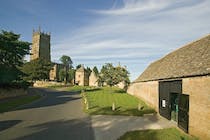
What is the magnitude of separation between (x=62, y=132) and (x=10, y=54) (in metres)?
23.7

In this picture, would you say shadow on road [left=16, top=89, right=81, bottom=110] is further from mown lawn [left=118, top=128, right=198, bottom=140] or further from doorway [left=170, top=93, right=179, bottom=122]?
mown lawn [left=118, top=128, right=198, bottom=140]

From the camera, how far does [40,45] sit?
106812mm

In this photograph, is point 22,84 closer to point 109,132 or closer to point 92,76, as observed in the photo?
point 109,132

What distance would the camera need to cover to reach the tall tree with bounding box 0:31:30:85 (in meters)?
30.5

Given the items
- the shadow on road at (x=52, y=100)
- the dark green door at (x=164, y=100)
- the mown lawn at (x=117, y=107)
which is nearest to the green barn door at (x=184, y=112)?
the dark green door at (x=164, y=100)

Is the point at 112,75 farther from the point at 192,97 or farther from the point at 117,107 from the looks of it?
the point at 192,97

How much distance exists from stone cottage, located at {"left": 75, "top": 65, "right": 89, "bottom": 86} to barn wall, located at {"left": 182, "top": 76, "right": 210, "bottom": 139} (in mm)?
85721

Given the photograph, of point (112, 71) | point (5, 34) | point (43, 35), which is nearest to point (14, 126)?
point (5, 34)

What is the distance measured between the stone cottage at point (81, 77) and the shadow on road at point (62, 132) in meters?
83.4

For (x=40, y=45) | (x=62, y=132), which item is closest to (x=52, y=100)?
(x=62, y=132)

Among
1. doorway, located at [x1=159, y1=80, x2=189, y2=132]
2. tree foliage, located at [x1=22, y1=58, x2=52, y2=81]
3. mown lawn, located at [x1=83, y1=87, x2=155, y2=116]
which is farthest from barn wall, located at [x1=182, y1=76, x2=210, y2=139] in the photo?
tree foliage, located at [x1=22, y1=58, x2=52, y2=81]

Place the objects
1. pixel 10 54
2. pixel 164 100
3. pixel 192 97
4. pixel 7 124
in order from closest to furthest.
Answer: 1. pixel 192 97
2. pixel 7 124
3. pixel 164 100
4. pixel 10 54

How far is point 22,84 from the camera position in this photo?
4056 cm

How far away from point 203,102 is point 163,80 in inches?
311
